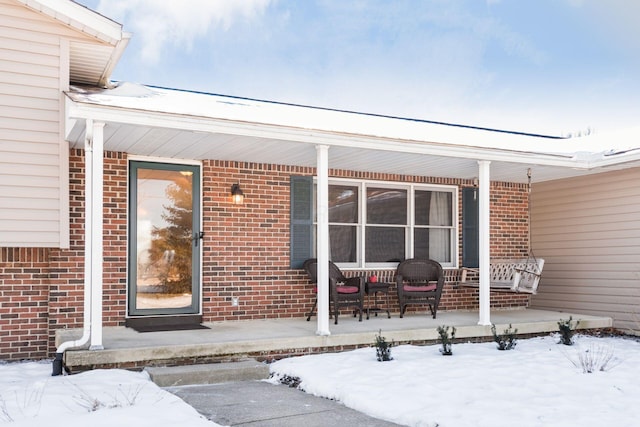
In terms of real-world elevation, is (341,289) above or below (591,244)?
below

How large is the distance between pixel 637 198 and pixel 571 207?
115 cm

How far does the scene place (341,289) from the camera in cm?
827

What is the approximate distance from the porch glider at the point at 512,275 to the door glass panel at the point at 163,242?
4.26m

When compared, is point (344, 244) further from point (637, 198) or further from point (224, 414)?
point (224, 414)

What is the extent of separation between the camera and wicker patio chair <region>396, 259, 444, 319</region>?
8.73 meters

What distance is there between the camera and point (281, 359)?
22.1 feet

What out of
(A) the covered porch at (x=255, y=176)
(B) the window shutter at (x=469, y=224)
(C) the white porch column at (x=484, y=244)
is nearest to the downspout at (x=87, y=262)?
(A) the covered porch at (x=255, y=176)

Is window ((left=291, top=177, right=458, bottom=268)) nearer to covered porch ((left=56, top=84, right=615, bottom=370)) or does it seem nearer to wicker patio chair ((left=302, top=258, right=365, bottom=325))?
covered porch ((left=56, top=84, right=615, bottom=370))

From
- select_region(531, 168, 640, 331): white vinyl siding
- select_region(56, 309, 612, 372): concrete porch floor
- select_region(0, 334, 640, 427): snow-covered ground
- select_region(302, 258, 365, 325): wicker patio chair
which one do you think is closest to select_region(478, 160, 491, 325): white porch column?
select_region(56, 309, 612, 372): concrete porch floor

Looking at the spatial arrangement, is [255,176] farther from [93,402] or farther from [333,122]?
[93,402]

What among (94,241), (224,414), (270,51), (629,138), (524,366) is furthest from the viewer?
(270,51)

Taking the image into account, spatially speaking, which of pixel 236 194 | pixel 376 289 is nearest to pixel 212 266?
pixel 236 194

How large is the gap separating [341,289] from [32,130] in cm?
408

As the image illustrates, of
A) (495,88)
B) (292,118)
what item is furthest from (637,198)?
(495,88)
